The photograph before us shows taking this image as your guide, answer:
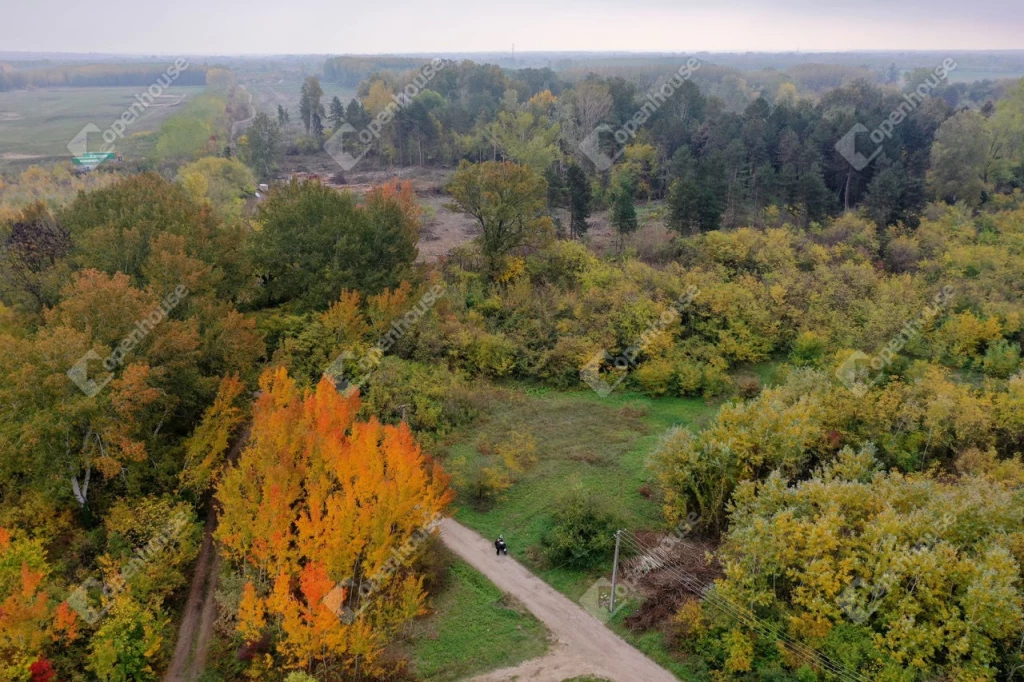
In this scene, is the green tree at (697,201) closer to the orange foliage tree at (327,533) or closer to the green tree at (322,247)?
the green tree at (322,247)

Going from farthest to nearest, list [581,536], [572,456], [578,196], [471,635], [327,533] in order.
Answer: [578,196], [572,456], [581,536], [471,635], [327,533]

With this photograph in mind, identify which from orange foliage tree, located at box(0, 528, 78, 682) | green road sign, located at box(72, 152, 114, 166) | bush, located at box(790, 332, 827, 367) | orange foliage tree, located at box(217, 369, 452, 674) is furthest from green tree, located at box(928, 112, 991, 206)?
green road sign, located at box(72, 152, 114, 166)

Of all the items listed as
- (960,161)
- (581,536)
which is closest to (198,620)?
(581,536)

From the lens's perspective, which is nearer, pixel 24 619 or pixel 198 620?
pixel 24 619

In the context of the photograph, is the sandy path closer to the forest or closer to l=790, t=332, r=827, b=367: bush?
the forest

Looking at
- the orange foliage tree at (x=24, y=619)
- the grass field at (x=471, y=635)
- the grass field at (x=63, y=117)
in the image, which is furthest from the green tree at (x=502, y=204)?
the grass field at (x=63, y=117)

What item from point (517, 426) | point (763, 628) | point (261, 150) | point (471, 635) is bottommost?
point (471, 635)

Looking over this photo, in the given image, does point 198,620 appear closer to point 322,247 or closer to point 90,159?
point 322,247
